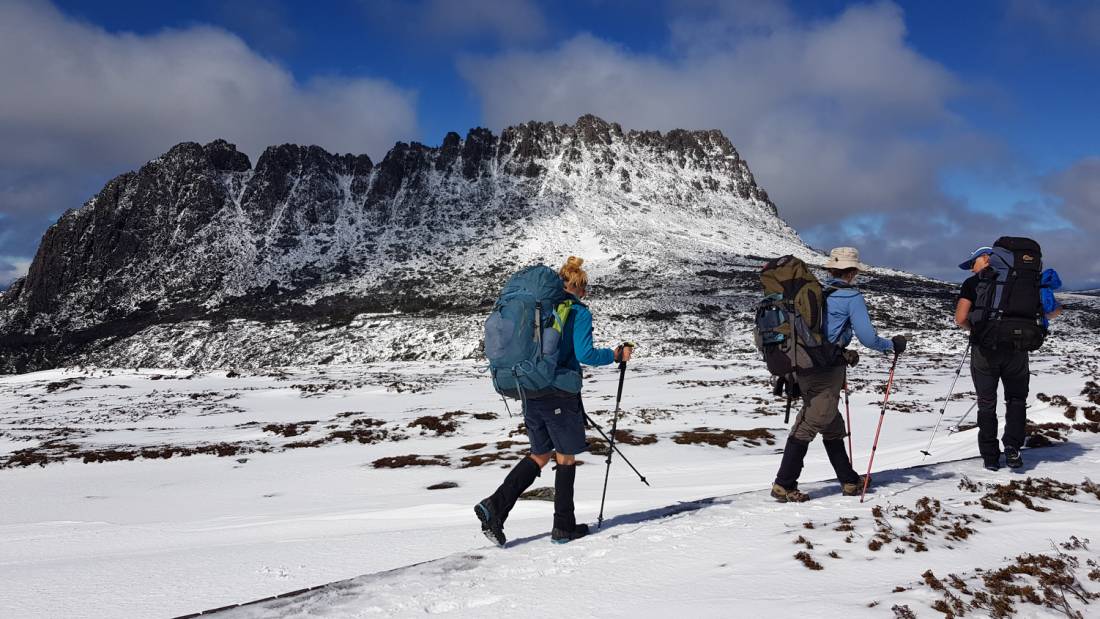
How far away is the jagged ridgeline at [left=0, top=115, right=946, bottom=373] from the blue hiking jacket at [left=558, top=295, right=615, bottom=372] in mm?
49130

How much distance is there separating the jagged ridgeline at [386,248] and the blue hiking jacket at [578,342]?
4913cm

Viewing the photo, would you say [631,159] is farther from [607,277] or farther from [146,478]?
[146,478]

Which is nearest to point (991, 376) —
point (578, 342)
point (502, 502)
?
point (578, 342)

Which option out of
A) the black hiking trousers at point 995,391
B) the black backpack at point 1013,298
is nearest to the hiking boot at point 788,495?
the black hiking trousers at point 995,391

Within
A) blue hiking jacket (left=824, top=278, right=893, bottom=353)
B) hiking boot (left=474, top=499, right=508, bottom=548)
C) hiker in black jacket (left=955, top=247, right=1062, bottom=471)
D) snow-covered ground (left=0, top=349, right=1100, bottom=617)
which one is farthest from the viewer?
hiker in black jacket (left=955, top=247, right=1062, bottom=471)

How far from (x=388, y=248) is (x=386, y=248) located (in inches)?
15.2

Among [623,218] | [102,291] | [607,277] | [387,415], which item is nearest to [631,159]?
[623,218]

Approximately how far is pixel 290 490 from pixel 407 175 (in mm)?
124504

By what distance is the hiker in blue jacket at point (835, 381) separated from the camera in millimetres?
6004

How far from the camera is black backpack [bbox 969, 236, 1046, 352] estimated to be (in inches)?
271

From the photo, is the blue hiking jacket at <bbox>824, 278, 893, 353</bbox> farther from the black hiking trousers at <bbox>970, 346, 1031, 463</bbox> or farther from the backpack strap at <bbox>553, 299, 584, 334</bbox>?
the backpack strap at <bbox>553, 299, 584, 334</bbox>

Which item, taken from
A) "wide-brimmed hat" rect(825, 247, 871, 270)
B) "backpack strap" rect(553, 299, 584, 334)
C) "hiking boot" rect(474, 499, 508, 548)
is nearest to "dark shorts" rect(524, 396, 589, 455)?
"backpack strap" rect(553, 299, 584, 334)

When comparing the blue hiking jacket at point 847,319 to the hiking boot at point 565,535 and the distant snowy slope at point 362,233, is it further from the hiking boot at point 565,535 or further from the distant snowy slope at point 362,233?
the distant snowy slope at point 362,233

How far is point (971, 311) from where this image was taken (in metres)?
7.32
